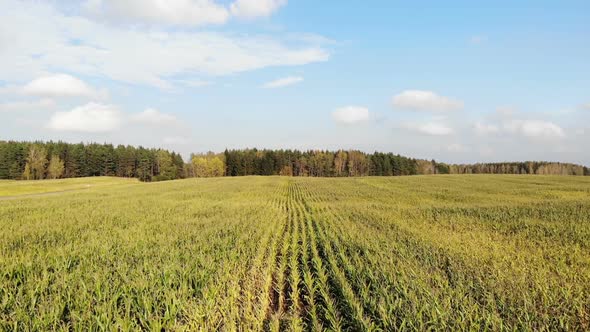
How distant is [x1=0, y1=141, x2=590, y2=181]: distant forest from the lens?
98.3 m

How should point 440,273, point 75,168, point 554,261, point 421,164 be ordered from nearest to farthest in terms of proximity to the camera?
point 440,273 < point 554,261 < point 75,168 < point 421,164

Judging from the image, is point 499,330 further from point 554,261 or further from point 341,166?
point 341,166

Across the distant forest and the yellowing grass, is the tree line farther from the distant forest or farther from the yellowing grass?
the yellowing grass

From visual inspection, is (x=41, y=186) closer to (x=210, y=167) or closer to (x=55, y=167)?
(x=55, y=167)

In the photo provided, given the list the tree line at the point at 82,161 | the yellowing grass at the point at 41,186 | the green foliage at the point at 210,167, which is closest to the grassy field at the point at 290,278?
the yellowing grass at the point at 41,186

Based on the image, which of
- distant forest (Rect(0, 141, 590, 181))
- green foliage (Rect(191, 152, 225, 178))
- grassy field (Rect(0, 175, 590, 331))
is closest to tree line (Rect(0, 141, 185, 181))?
distant forest (Rect(0, 141, 590, 181))

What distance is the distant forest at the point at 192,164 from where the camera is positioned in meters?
98.3

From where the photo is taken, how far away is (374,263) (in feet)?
33.3

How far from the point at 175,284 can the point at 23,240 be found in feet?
33.5

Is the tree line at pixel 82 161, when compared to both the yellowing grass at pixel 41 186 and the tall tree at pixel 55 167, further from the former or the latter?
the yellowing grass at pixel 41 186

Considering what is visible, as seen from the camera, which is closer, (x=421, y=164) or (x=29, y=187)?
(x=29, y=187)

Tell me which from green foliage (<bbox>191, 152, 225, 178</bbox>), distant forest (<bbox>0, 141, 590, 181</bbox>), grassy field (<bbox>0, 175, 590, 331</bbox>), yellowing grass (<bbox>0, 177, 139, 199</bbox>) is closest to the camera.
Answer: grassy field (<bbox>0, 175, 590, 331</bbox>)

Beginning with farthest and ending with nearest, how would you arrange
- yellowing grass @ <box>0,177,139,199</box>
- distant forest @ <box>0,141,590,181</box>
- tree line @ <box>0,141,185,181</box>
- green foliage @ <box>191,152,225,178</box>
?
green foliage @ <box>191,152,225,178</box>
distant forest @ <box>0,141,590,181</box>
tree line @ <box>0,141,185,181</box>
yellowing grass @ <box>0,177,139,199</box>

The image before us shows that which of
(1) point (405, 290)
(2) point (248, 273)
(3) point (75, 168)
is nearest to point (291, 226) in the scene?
(2) point (248, 273)
